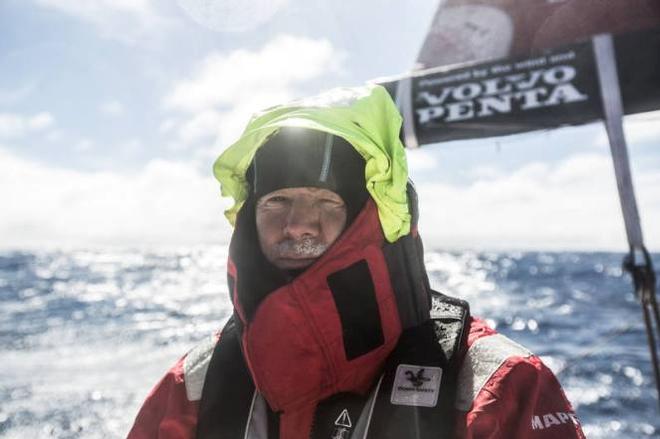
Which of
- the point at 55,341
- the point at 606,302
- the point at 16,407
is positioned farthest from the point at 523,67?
the point at 606,302

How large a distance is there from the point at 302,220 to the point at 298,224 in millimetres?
25

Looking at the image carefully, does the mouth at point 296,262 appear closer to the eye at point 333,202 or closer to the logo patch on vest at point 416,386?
the eye at point 333,202

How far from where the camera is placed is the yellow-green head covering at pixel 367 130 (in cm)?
156

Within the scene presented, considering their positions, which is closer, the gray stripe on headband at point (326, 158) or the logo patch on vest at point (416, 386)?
the logo patch on vest at point (416, 386)

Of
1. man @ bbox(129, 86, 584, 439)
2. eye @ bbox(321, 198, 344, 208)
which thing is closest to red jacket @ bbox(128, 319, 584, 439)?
man @ bbox(129, 86, 584, 439)

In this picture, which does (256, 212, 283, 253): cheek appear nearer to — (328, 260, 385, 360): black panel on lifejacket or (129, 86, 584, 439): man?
(129, 86, 584, 439): man

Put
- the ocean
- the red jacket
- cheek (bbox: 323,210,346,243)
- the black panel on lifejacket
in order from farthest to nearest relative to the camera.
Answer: the ocean → cheek (bbox: 323,210,346,243) → the black panel on lifejacket → the red jacket

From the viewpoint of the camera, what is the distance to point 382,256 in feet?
5.26

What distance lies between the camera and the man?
1408 millimetres

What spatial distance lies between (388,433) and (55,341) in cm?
1414

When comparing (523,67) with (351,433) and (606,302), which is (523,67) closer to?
(351,433)

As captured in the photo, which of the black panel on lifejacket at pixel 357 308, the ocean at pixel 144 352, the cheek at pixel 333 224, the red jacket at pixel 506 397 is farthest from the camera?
the ocean at pixel 144 352

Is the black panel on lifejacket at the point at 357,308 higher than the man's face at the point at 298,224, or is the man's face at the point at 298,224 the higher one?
the man's face at the point at 298,224

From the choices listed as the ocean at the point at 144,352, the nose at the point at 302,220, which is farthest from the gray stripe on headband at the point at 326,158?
the ocean at the point at 144,352
